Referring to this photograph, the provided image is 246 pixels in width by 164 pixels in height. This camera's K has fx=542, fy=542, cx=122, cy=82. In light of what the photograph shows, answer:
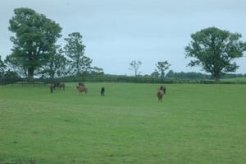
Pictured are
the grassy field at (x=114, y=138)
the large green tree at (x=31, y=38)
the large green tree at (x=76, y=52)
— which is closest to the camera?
the grassy field at (x=114, y=138)

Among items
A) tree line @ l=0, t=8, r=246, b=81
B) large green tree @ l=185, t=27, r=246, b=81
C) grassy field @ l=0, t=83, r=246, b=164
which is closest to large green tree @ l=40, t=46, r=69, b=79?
tree line @ l=0, t=8, r=246, b=81

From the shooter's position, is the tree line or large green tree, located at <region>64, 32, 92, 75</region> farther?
large green tree, located at <region>64, 32, 92, 75</region>

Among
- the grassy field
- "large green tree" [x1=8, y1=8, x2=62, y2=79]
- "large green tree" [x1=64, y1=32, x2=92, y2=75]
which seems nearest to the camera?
the grassy field

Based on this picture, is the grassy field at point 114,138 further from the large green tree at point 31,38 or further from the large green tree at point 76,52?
the large green tree at point 76,52

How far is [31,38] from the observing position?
85.1 m

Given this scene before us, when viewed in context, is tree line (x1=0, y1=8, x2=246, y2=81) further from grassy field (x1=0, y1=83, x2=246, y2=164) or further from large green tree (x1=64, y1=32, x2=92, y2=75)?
grassy field (x1=0, y1=83, x2=246, y2=164)

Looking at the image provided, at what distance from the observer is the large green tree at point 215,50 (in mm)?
111000

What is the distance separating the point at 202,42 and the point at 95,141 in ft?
320

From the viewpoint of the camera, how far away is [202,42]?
115 metres

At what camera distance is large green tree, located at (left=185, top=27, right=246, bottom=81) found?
11100 cm

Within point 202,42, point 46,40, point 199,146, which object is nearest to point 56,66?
point 46,40

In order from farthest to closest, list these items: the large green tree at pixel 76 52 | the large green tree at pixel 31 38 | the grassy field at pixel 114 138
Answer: the large green tree at pixel 76 52 → the large green tree at pixel 31 38 → the grassy field at pixel 114 138

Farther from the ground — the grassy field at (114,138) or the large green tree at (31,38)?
the large green tree at (31,38)

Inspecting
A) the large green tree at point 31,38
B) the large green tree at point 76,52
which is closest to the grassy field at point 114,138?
the large green tree at point 31,38
